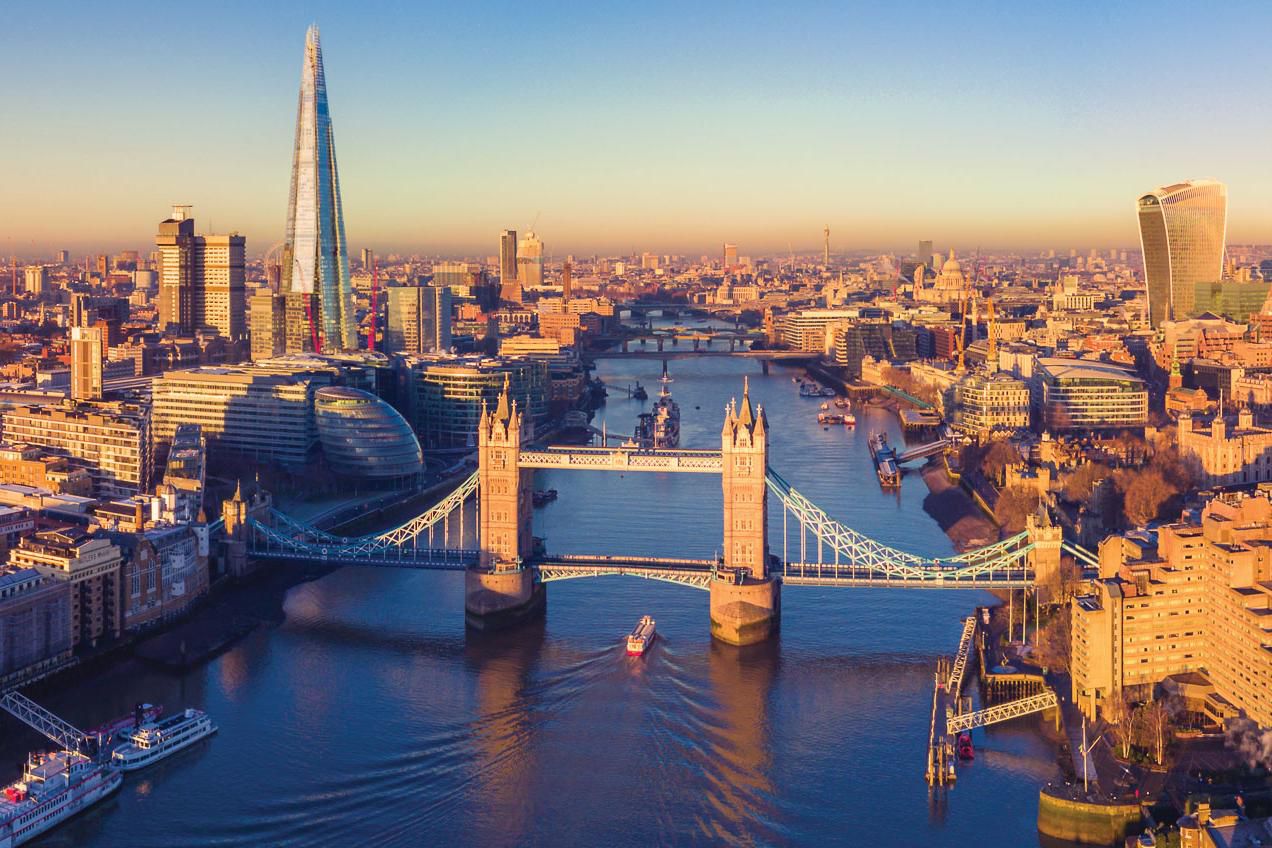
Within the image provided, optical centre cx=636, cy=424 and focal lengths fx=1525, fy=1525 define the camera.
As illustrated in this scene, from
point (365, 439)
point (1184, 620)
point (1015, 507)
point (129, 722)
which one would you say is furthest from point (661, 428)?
point (129, 722)

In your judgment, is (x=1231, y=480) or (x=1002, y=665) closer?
(x=1002, y=665)

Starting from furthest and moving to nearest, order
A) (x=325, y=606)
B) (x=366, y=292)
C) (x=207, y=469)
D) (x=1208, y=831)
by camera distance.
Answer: (x=366, y=292), (x=207, y=469), (x=325, y=606), (x=1208, y=831)

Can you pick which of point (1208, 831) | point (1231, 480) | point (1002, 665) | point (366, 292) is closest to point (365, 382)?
point (1231, 480)

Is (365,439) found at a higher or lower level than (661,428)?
lower

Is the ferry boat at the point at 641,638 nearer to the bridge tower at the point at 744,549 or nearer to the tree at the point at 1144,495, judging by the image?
the bridge tower at the point at 744,549

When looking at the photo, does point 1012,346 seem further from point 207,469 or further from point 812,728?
point 812,728

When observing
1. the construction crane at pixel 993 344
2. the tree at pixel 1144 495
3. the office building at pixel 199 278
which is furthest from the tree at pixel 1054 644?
the office building at pixel 199 278

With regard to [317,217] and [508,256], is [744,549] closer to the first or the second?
[317,217]

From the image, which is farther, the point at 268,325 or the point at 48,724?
the point at 268,325
